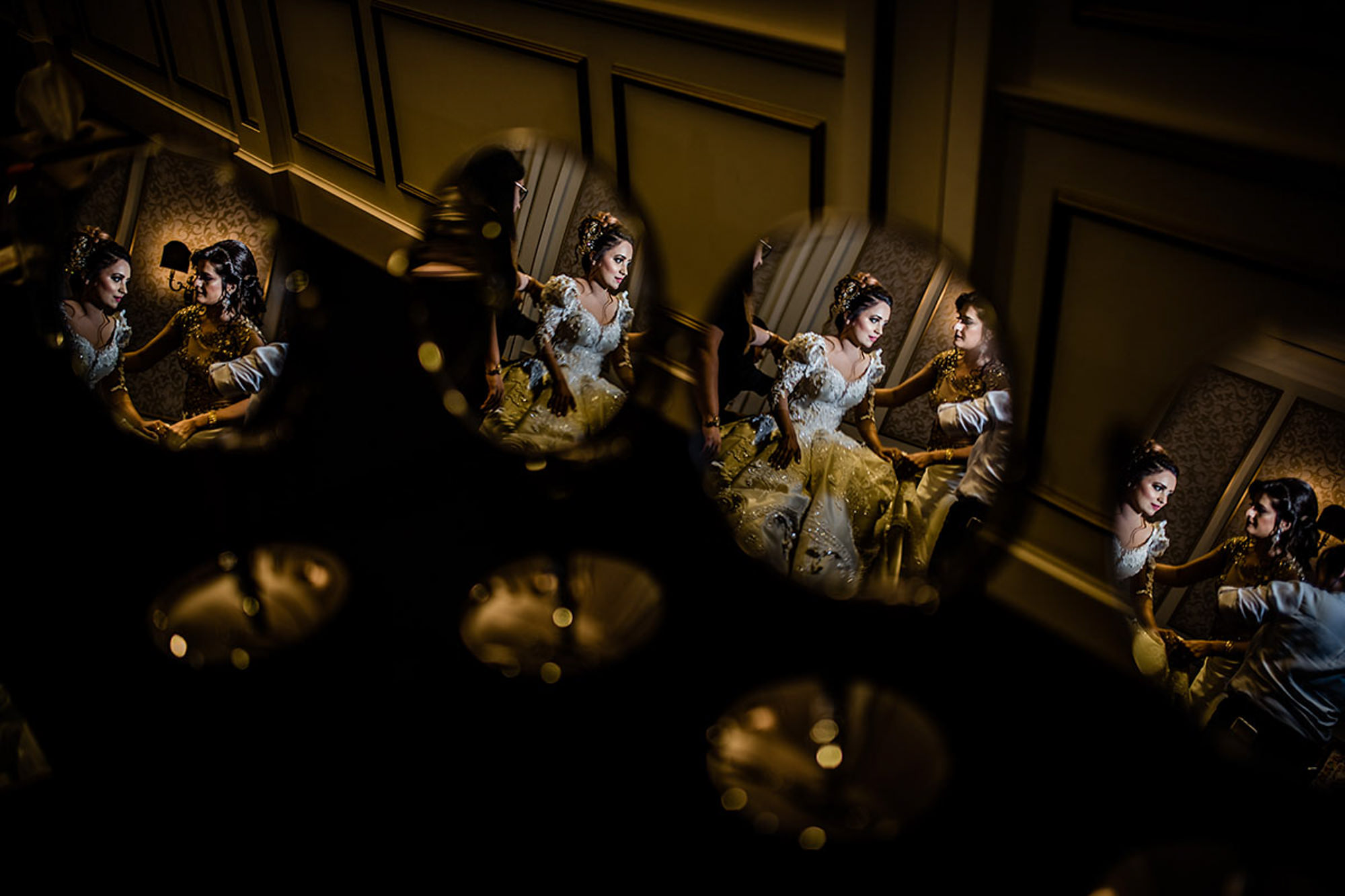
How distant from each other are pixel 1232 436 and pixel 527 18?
6.16 feet

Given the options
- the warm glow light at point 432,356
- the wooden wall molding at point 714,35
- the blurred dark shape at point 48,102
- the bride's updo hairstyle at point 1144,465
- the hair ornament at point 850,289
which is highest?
the wooden wall molding at point 714,35

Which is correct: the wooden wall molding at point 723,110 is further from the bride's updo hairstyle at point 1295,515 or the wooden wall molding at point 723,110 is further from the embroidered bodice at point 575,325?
the bride's updo hairstyle at point 1295,515

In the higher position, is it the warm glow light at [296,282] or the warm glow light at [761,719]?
the warm glow light at [296,282]

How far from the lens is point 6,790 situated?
1929 mm

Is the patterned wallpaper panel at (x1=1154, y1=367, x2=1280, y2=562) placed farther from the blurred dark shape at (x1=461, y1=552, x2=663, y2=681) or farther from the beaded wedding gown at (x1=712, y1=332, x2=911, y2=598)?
the blurred dark shape at (x1=461, y1=552, x2=663, y2=681)

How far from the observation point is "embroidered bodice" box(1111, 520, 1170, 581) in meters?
1.27

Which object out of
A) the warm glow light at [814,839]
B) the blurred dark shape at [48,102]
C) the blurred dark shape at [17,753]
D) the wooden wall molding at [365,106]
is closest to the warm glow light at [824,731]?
the warm glow light at [814,839]

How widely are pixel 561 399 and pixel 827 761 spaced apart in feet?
2.26

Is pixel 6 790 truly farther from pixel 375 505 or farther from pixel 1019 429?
pixel 1019 429

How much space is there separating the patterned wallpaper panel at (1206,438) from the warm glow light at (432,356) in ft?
3.27

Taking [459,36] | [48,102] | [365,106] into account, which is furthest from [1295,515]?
[48,102]

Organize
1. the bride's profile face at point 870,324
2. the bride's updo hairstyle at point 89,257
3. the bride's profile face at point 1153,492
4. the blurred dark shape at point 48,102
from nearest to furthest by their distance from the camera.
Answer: the bride's profile face at point 1153,492 < the bride's profile face at point 870,324 < the bride's updo hairstyle at point 89,257 < the blurred dark shape at point 48,102

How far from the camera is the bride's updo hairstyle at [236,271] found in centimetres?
171

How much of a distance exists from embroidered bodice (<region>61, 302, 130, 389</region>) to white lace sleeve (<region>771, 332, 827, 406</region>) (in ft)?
3.25
